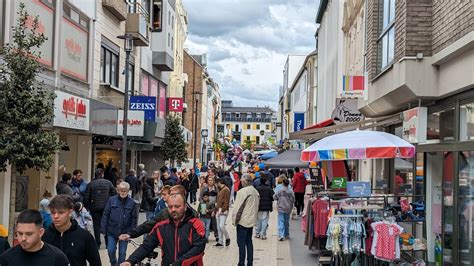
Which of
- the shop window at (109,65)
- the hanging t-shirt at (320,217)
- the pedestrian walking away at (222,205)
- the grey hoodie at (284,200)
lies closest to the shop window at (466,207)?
the hanging t-shirt at (320,217)

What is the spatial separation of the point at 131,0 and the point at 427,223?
63.4 ft

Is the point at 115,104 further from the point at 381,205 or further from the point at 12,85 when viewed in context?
the point at 381,205

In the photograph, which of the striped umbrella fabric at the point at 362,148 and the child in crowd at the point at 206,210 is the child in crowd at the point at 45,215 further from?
the child in crowd at the point at 206,210

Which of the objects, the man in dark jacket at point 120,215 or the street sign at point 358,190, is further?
the man in dark jacket at point 120,215

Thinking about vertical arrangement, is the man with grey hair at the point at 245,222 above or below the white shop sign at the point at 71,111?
below

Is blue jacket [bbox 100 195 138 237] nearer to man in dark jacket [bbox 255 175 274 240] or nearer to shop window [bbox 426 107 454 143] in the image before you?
shop window [bbox 426 107 454 143]

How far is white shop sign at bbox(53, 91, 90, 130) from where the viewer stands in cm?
1625

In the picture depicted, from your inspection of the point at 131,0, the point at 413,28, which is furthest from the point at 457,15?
the point at 131,0

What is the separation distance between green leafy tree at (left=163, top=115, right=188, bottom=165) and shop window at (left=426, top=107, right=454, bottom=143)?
2358 cm

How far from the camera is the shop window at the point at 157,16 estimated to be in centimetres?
3256

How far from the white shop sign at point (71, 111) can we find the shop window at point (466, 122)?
9632mm

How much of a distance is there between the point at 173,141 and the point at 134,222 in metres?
23.8

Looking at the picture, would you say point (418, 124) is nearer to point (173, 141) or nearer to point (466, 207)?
point (466, 207)

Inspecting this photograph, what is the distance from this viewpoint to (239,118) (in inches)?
6668
